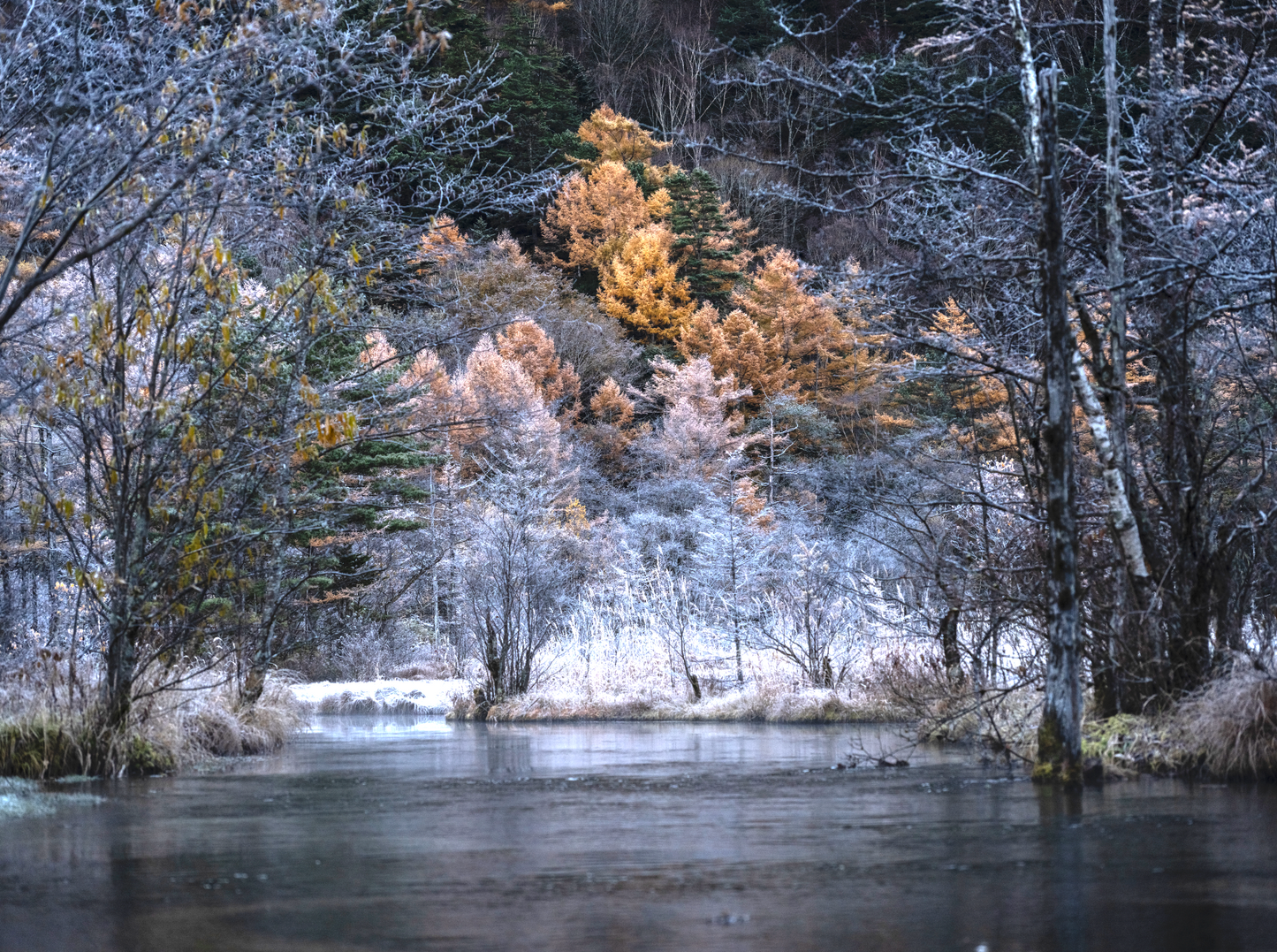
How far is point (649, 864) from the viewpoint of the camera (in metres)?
6.50

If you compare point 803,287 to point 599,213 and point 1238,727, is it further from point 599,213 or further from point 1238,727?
point 599,213

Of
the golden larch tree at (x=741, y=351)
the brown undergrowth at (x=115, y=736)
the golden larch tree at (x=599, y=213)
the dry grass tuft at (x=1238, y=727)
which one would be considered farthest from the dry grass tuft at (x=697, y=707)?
the golden larch tree at (x=599, y=213)

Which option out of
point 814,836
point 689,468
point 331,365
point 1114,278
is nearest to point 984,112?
point 1114,278

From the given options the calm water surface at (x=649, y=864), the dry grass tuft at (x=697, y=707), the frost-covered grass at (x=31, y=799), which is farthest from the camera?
the dry grass tuft at (x=697, y=707)

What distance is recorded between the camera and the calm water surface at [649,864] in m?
4.85

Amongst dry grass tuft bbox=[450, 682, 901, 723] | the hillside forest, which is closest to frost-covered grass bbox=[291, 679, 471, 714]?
the hillside forest

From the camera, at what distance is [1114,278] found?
11.4 meters

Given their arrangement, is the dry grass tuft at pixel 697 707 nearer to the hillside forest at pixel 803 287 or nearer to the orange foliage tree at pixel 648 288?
the hillside forest at pixel 803 287

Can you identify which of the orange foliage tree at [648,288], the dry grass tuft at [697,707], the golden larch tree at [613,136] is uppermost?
the golden larch tree at [613,136]

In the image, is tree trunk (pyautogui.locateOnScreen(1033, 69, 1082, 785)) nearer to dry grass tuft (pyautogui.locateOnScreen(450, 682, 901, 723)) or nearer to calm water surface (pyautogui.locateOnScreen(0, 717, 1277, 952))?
Answer: calm water surface (pyautogui.locateOnScreen(0, 717, 1277, 952))

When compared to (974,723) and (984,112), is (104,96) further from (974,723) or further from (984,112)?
(974,723)

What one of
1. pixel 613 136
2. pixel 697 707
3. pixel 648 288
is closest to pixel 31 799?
pixel 697 707

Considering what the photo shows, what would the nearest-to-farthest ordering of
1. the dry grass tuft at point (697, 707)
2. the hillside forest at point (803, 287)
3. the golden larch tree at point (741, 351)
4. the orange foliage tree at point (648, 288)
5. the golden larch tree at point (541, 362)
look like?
the hillside forest at point (803, 287) < the dry grass tuft at point (697, 707) < the golden larch tree at point (741, 351) < the golden larch tree at point (541, 362) < the orange foliage tree at point (648, 288)

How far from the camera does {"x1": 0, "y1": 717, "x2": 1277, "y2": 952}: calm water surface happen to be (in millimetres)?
4852
